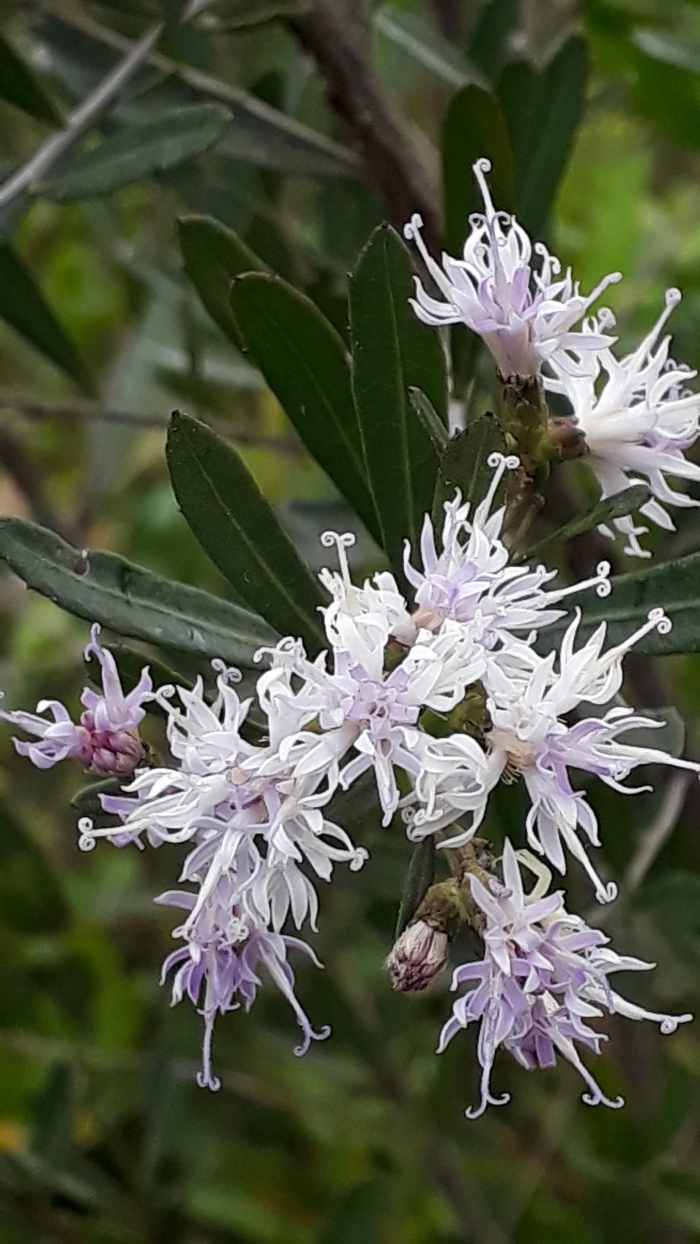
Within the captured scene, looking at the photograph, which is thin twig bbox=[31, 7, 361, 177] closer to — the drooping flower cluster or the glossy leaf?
the glossy leaf

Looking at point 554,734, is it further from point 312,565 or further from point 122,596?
point 312,565

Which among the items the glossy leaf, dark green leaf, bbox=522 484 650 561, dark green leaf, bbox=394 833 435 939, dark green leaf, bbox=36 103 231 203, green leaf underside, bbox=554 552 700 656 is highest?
the glossy leaf

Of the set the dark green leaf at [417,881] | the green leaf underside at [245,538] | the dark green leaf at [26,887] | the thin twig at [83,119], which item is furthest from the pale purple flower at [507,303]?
the dark green leaf at [26,887]

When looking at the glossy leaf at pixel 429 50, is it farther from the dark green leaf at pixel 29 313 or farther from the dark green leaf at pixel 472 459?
the dark green leaf at pixel 472 459

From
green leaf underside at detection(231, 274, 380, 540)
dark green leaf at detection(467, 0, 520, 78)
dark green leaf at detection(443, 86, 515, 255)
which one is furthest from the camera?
dark green leaf at detection(467, 0, 520, 78)

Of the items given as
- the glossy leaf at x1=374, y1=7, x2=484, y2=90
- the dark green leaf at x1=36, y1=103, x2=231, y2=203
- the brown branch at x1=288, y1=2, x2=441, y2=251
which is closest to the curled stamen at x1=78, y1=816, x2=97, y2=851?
the dark green leaf at x1=36, y1=103, x2=231, y2=203

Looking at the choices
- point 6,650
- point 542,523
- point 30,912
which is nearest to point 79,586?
point 542,523
